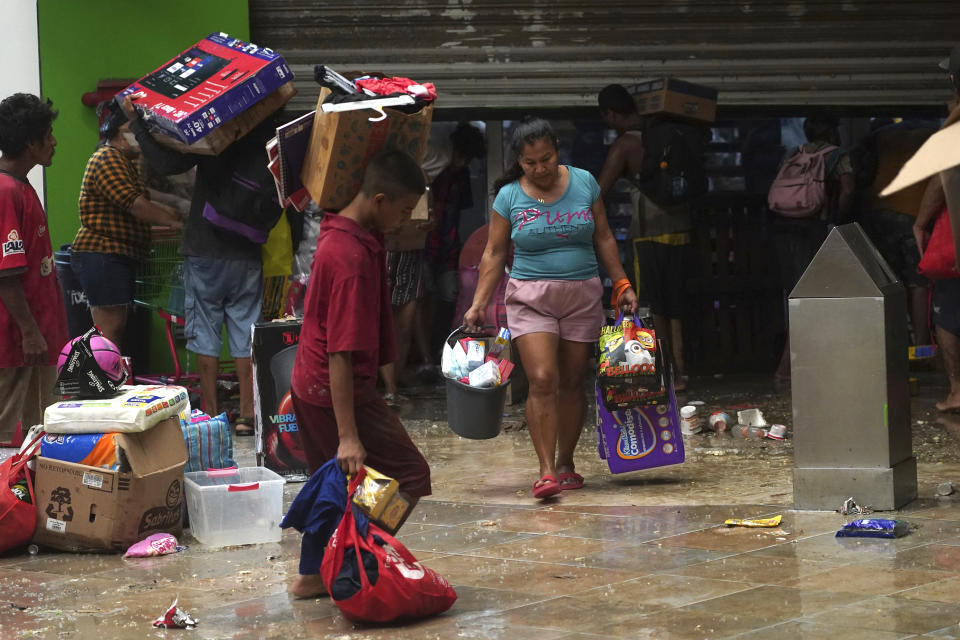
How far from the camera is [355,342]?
4.75 m

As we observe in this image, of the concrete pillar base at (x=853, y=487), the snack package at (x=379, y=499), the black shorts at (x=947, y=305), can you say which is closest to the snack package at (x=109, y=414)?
the snack package at (x=379, y=499)

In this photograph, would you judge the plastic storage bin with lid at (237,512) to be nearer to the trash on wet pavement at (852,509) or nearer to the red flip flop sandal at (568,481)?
the red flip flop sandal at (568,481)

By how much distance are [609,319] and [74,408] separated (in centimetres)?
286

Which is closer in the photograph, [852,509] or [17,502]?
[17,502]

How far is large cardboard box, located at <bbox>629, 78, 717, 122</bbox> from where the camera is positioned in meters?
10.1

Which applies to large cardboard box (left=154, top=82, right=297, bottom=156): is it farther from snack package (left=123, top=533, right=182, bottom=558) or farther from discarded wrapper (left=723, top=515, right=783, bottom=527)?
discarded wrapper (left=723, top=515, right=783, bottom=527)

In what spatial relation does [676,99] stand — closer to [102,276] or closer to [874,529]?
[102,276]

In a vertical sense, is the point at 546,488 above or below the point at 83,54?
below

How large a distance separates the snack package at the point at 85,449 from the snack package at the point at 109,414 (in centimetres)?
3

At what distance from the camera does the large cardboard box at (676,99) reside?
1012 cm

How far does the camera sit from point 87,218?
9141 millimetres

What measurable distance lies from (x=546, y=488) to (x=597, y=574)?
1543 mm

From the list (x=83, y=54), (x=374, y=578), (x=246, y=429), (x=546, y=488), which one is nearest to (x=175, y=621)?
(x=374, y=578)

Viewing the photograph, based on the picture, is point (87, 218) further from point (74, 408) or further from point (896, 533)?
point (896, 533)
